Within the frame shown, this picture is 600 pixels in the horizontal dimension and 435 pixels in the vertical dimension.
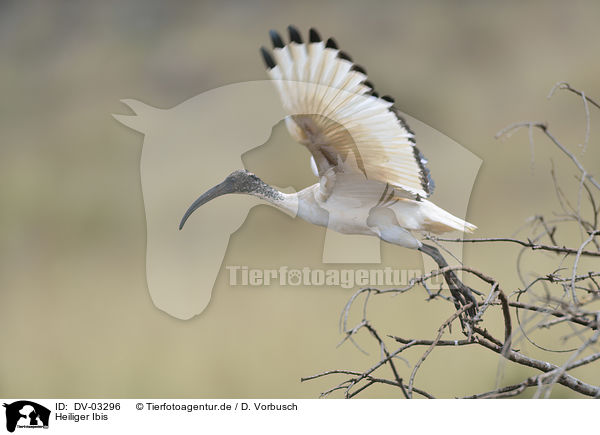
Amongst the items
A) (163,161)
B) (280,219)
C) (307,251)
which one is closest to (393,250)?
(307,251)

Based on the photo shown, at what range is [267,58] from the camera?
1027 millimetres

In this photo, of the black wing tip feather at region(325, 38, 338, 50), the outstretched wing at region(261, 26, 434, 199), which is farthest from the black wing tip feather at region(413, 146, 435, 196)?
the black wing tip feather at region(325, 38, 338, 50)

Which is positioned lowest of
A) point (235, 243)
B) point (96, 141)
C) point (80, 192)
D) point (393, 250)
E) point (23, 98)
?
point (393, 250)

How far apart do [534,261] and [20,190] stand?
2648 mm

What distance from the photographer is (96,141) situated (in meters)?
3.75

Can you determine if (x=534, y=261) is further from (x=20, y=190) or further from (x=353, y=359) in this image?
(x=20, y=190)

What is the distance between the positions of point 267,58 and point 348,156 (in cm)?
26

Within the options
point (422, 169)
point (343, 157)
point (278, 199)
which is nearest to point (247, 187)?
point (278, 199)

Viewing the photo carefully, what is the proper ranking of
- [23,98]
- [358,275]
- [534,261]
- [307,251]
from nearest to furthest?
1. [358,275]
2. [534,261]
3. [307,251]
4. [23,98]
